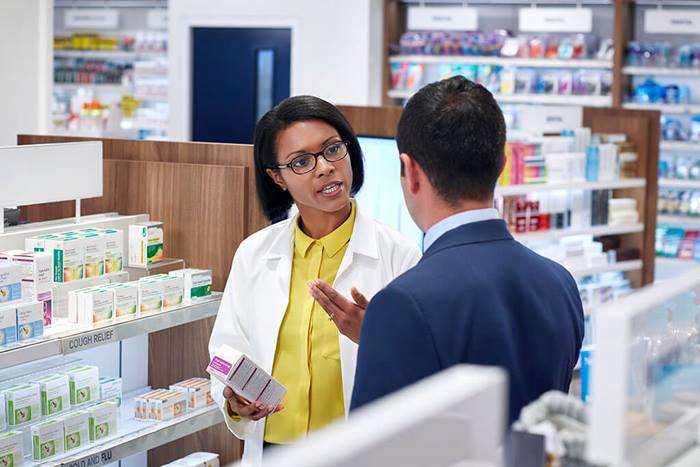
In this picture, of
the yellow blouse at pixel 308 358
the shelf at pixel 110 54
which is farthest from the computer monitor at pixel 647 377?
the shelf at pixel 110 54

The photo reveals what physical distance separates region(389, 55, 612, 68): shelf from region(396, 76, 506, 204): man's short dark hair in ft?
26.4

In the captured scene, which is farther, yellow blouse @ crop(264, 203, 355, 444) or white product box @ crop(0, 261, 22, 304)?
white product box @ crop(0, 261, 22, 304)

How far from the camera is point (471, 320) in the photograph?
75.6 inches

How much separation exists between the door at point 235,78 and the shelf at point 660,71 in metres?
3.01

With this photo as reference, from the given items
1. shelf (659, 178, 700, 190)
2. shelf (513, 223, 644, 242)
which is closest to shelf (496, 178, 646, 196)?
shelf (513, 223, 644, 242)

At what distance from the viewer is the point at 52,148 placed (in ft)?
12.8

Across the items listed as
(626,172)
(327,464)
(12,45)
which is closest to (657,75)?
(626,172)

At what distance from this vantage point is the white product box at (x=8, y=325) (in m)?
3.21

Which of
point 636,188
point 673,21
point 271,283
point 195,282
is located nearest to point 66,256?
point 195,282

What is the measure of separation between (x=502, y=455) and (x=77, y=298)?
7.55 ft

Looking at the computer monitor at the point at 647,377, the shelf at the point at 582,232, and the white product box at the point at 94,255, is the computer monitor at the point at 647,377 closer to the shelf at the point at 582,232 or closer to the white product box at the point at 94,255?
the white product box at the point at 94,255

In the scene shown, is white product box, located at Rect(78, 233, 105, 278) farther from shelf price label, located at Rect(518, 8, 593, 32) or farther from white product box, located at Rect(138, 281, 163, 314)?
shelf price label, located at Rect(518, 8, 593, 32)

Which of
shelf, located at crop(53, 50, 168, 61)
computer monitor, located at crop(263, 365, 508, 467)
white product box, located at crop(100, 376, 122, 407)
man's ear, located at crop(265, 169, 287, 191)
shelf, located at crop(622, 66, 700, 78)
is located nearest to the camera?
computer monitor, located at crop(263, 365, 508, 467)

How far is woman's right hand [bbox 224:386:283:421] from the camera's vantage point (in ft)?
9.44
